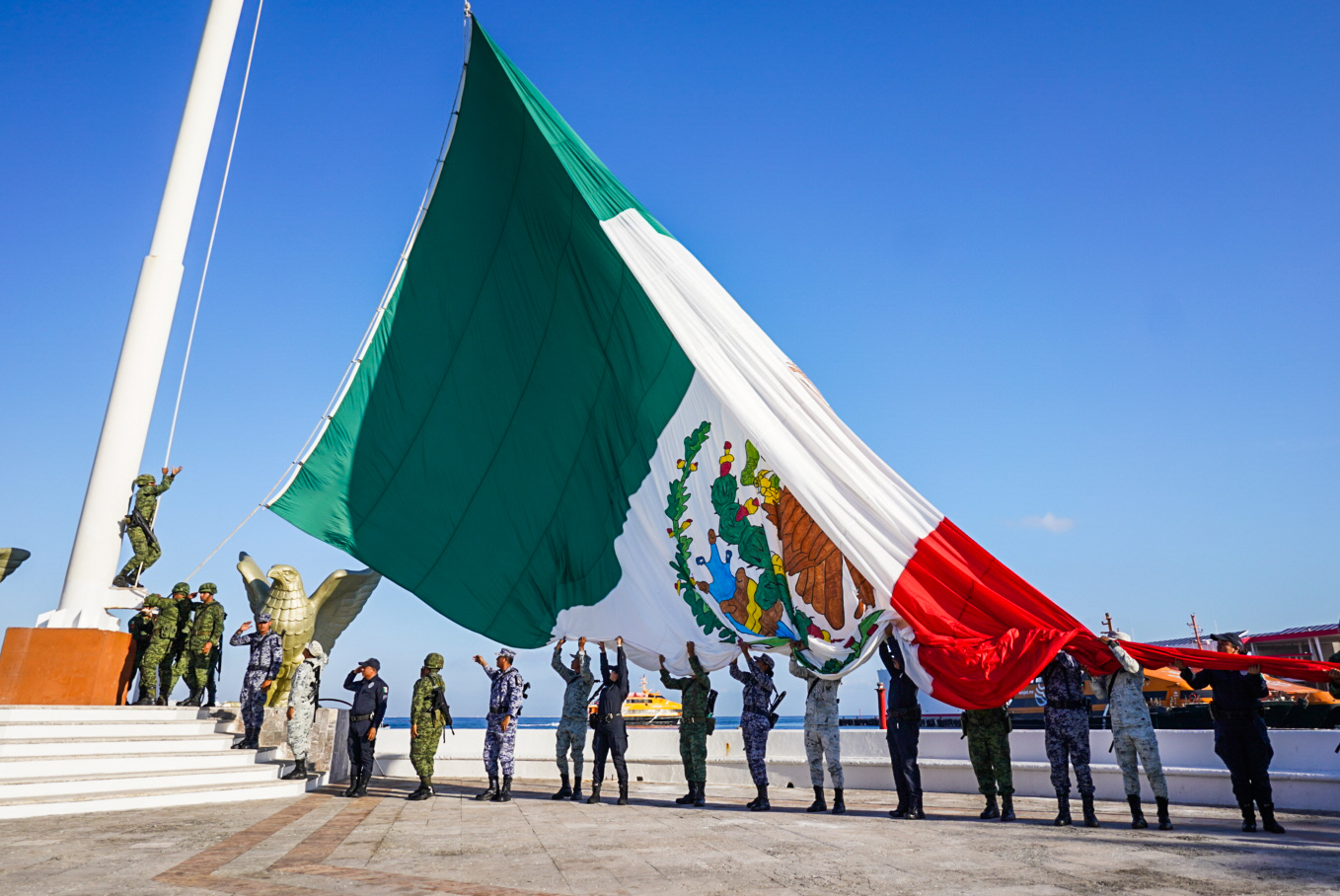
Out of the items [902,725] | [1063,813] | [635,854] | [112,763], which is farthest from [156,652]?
[1063,813]

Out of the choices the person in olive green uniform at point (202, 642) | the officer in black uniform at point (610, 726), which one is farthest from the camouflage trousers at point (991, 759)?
the person in olive green uniform at point (202, 642)

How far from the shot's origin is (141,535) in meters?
11.7

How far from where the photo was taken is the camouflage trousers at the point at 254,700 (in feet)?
35.3

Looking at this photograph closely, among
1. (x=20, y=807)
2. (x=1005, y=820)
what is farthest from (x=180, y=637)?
(x=1005, y=820)

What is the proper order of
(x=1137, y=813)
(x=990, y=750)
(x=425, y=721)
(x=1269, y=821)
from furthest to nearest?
(x=425, y=721)
(x=990, y=750)
(x=1137, y=813)
(x=1269, y=821)

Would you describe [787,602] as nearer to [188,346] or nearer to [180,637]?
[180,637]

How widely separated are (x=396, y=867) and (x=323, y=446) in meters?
8.81

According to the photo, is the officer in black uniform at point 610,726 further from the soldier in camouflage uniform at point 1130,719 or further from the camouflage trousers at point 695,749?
the soldier in camouflage uniform at point 1130,719

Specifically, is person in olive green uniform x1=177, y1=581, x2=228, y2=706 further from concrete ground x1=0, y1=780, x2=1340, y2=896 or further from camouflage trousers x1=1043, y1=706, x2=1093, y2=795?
camouflage trousers x1=1043, y1=706, x2=1093, y2=795

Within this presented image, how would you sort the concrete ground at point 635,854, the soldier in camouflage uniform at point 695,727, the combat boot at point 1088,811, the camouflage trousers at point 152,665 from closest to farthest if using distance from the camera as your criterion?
1. the concrete ground at point 635,854
2. the combat boot at point 1088,811
3. the soldier in camouflage uniform at point 695,727
4. the camouflage trousers at point 152,665

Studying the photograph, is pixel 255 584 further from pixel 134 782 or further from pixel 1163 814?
pixel 1163 814

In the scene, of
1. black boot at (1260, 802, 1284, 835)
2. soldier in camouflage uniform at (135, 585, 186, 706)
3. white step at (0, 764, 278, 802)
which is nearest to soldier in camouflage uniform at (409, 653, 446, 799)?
white step at (0, 764, 278, 802)

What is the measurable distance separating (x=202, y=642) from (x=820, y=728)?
323 inches

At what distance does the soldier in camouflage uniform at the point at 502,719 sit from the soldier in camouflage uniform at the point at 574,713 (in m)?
0.60
